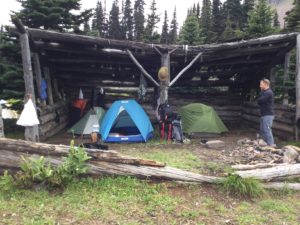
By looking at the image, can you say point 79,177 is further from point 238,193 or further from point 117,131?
point 117,131

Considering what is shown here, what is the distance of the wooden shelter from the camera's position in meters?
11.1

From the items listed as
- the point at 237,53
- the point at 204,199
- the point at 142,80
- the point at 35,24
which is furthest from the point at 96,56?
the point at 204,199

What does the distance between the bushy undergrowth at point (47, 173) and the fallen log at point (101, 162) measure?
0.20 m

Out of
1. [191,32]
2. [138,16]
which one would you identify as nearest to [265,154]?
[191,32]

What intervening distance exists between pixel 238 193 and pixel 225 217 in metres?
0.98

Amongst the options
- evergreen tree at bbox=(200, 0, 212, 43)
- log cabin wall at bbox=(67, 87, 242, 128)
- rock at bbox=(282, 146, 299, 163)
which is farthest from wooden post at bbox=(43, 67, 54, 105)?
evergreen tree at bbox=(200, 0, 212, 43)

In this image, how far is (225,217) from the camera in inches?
213

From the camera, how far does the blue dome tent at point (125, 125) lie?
11.1m

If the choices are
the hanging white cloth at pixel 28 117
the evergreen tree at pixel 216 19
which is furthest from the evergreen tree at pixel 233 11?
the hanging white cloth at pixel 28 117

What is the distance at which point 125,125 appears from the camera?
40.2 ft

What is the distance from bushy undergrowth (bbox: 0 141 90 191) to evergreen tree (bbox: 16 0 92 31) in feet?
29.4

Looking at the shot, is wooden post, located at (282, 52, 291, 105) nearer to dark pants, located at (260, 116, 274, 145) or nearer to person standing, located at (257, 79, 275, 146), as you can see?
person standing, located at (257, 79, 275, 146)

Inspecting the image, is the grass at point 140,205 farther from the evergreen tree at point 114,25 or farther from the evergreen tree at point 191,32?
the evergreen tree at point 114,25

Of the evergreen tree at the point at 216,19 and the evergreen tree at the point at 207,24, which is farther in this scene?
the evergreen tree at the point at 216,19
